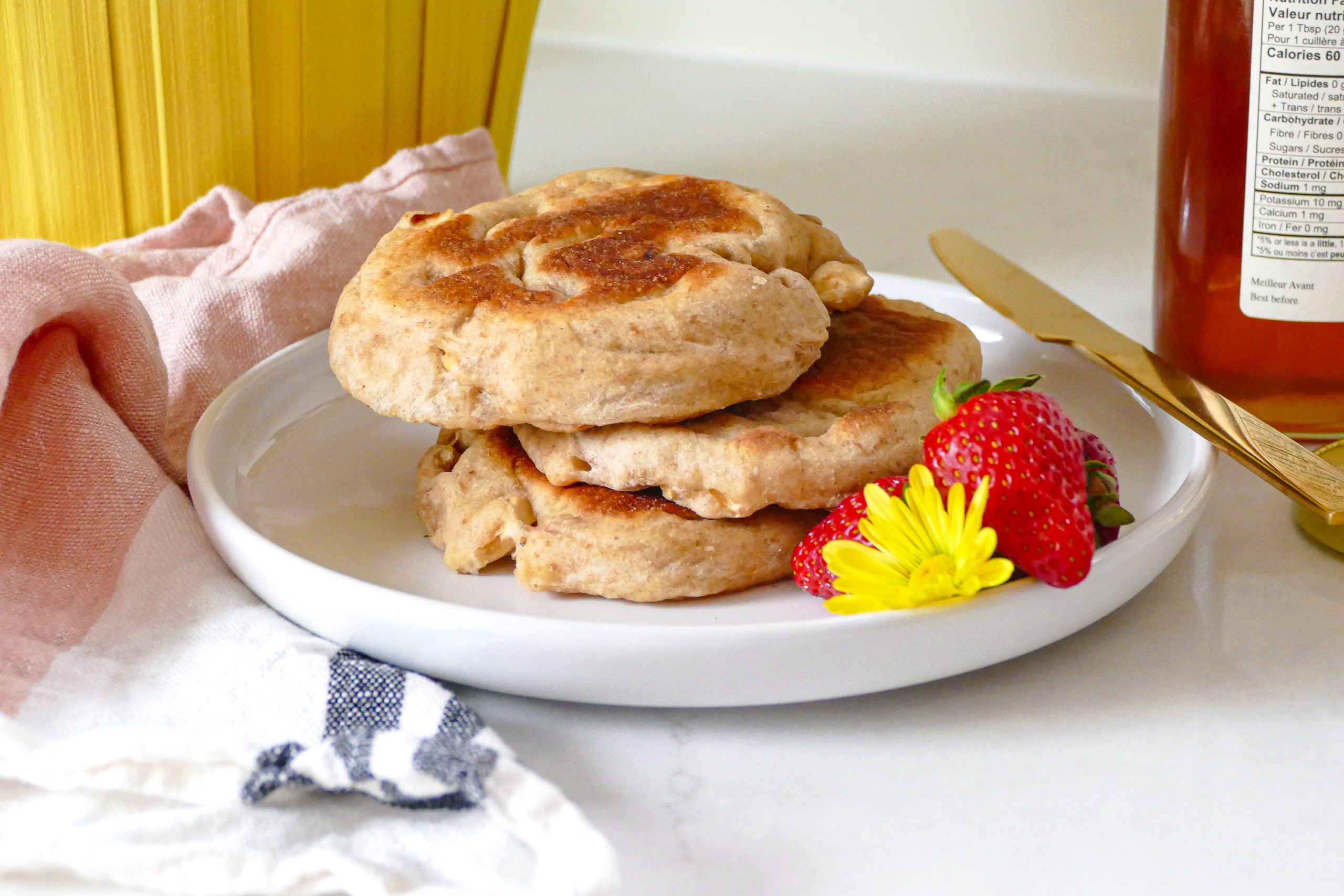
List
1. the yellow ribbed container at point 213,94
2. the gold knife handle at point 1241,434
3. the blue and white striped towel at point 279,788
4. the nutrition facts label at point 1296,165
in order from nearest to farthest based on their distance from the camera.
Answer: the blue and white striped towel at point 279,788, the gold knife handle at point 1241,434, the nutrition facts label at point 1296,165, the yellow ribbed container at point 213,94

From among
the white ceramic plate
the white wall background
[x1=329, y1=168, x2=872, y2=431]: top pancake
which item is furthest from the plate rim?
the white wall background

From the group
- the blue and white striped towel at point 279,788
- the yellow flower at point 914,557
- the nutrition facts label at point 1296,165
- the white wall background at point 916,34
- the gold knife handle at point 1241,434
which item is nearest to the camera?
the blue and white striped towel at point 279,788

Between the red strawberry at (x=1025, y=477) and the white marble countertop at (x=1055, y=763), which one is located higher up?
the red strawberry at (x=1025, y=477)

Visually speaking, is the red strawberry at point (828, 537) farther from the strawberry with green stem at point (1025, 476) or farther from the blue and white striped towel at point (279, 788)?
the blue and white striped towel at point (279, 788)

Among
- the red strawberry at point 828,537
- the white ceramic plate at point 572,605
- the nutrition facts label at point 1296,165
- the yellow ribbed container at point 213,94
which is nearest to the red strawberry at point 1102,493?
the white ceramic plate at point 572,605

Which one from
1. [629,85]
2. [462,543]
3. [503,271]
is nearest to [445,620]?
[462,543]

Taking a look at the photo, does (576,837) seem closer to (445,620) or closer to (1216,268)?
(445,620)

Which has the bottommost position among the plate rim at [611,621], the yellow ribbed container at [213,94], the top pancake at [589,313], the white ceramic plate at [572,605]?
the white ceramic plate at [572,605]
